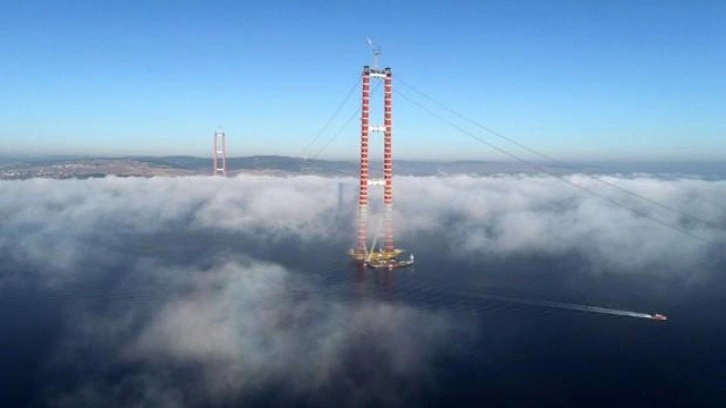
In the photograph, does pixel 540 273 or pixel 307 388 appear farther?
pixel 540 273

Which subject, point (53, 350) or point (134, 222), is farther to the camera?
point (134, 222)

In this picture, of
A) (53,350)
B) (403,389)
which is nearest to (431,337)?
(403,389)

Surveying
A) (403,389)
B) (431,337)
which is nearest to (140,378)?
(403,389)

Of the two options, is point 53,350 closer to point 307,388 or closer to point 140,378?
point 140,378

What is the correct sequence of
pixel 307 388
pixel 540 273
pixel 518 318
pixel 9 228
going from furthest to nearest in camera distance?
pixel 9 228, pixel 540 273, pixel 518 318, pixel 307 388

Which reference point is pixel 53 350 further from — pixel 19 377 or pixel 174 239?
pixel 174 239

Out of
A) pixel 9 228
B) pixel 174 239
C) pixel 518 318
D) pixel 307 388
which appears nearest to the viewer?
pixel 307 388
